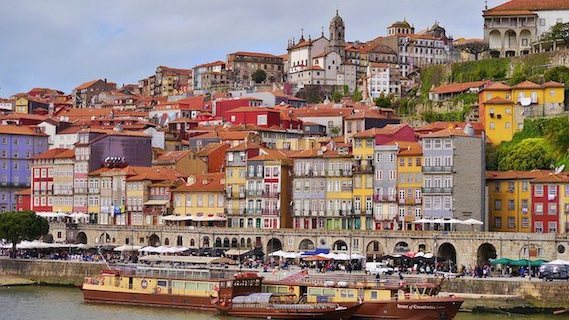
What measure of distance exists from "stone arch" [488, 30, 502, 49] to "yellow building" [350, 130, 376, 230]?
1442 inches

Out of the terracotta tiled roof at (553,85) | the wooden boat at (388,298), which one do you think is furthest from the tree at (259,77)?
the wooden boat at (388,298)

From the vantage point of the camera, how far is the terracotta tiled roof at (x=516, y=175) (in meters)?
73.0

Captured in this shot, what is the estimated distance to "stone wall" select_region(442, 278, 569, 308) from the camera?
55.8 meters

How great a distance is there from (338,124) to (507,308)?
5380cm

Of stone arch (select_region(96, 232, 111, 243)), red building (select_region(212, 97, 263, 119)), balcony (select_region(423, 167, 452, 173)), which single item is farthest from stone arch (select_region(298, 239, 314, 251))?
red building (select_region(212, 97, 263, 119))

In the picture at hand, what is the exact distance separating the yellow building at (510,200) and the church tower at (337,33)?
2922 inches

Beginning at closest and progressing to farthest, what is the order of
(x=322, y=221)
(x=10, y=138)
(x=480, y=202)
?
1. (x=480, y=202)
2. (x=322, y=221)
3. (x=10, y=138)

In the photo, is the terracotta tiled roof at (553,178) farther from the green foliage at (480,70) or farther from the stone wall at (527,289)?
the green foliage at (480,70)

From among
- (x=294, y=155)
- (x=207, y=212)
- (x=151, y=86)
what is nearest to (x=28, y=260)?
(x=207, y=212)

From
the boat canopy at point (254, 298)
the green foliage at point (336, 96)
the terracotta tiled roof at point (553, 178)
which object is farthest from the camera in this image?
the green foliage at point (336, 96)

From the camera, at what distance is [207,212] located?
8300 cm

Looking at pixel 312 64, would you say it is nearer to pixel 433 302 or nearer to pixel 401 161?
pixel 401 161

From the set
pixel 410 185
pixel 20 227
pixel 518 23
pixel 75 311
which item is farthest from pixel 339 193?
pixel 518 23

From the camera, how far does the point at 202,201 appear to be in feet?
273
